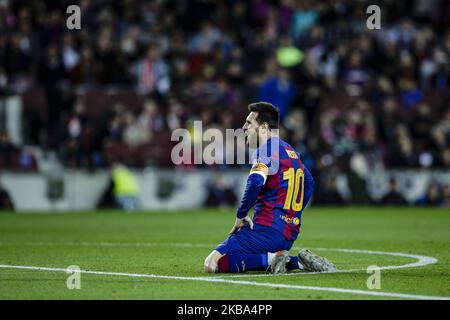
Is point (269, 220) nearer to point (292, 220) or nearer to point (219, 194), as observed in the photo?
point (292, 220)

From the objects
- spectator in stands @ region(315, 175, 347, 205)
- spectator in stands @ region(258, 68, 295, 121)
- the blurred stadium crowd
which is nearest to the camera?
the blurred stadium crowd

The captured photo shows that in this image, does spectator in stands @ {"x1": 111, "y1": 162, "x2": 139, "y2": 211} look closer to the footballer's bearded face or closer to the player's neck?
the footballer's bearded face

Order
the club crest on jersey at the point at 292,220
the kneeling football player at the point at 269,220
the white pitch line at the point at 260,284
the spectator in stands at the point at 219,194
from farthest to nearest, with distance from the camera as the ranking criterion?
1. the spectator in stands at the point at 219,194
2. the club crest on jersey at the point at 292,220
3. the kneeling football player at the point at 269,220
4. the white pitch line at the point at 260,284

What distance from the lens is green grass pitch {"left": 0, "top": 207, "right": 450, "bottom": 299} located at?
336 inches

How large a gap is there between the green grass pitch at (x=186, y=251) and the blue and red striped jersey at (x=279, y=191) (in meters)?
0.64

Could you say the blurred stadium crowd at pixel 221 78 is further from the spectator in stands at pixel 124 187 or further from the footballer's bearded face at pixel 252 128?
the footballer's bearded face at pixel 252 128

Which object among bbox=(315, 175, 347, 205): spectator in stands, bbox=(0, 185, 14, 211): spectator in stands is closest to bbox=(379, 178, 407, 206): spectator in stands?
bbox=(315, 175, 347, 205): spectator in stands

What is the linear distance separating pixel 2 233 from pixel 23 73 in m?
9.55

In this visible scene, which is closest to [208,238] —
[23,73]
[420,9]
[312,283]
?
[312,283]

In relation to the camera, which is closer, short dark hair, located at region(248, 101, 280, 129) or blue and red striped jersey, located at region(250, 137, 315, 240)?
blue and red striped jersey, located at region(250, 137, 315, 240)

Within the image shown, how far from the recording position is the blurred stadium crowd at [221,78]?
25.0 m

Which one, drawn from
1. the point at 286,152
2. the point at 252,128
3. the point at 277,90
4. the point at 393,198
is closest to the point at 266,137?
the point at 252,128

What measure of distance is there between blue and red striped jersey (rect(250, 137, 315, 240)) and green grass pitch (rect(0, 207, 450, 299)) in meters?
0.64

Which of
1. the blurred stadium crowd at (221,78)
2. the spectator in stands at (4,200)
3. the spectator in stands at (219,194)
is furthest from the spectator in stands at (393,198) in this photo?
the spectator in stands at (4,200)
